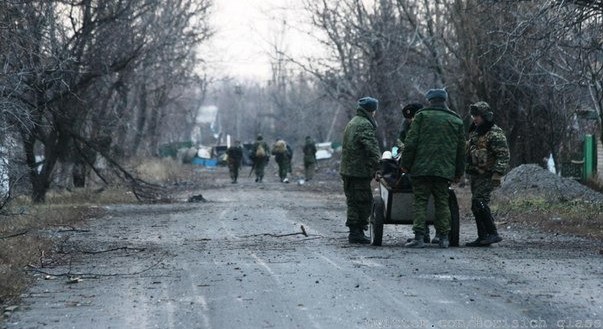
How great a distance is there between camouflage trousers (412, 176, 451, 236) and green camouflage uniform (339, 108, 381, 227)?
2.95 feet

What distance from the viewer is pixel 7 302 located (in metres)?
8.77

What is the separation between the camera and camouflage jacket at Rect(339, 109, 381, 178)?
42.8 feet

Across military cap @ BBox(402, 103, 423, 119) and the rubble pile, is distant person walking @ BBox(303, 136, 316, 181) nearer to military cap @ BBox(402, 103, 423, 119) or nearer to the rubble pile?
the rubble pile

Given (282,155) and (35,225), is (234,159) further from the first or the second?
(35,225)

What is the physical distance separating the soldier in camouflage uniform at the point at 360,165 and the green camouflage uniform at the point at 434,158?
82 centimetres

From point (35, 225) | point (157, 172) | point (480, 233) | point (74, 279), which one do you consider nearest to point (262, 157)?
point (157, 172)

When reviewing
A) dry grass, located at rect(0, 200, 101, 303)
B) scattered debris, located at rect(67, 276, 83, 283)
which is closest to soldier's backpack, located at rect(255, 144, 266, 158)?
dry grass, located at rect(0, 200, 101, 303)

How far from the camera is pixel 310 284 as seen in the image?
9180 mm

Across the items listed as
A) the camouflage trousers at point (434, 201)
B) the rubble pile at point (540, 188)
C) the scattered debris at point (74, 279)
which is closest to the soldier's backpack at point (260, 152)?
the rubble pile at point (540, 188)

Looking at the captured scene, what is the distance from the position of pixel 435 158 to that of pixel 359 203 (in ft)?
5.27

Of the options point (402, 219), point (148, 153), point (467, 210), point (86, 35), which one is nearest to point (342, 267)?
point (402, 219)

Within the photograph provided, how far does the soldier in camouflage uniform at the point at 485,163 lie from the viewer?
1258 centimetres

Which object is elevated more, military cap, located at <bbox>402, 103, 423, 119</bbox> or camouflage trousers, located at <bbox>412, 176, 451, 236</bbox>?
military cap, located at <bbox>402, 103, 423, 119</bbox>

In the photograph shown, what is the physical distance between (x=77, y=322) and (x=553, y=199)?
15.4m
